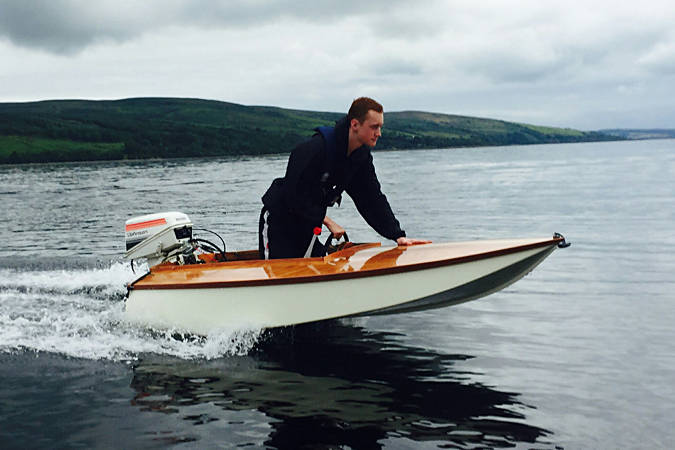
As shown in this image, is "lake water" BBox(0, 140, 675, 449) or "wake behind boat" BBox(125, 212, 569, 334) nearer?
"lake water" BBox(0, 140, 675, 449)

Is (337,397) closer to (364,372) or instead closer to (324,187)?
(364,372)

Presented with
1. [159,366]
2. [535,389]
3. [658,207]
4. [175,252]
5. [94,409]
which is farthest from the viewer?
[658,207]

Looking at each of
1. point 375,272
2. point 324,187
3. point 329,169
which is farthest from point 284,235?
point 375,272

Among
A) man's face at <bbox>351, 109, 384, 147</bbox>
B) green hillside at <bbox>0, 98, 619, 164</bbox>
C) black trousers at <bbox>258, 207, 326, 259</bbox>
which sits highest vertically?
green hillside at <bbox>0, 98, 619, 164</bbox>

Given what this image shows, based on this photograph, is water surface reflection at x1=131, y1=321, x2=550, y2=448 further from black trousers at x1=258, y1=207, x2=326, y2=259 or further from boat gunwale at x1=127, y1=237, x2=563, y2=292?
black trousers at x1=258, y1=207, x2=326, y2=259

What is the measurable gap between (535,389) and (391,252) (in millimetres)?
2089

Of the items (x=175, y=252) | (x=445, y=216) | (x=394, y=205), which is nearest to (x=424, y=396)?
(x=175, y=252)

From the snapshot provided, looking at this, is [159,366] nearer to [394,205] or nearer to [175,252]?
[175,252]

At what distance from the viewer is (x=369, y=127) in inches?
280

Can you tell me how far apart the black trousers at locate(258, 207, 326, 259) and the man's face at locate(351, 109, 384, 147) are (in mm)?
1337

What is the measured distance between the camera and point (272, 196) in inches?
303

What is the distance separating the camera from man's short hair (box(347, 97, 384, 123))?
280 inches

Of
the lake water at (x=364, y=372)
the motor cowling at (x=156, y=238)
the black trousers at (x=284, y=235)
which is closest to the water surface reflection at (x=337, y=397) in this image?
the lake water at (x=364, y=372)

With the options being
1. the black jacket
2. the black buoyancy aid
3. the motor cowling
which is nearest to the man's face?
the black jacket
